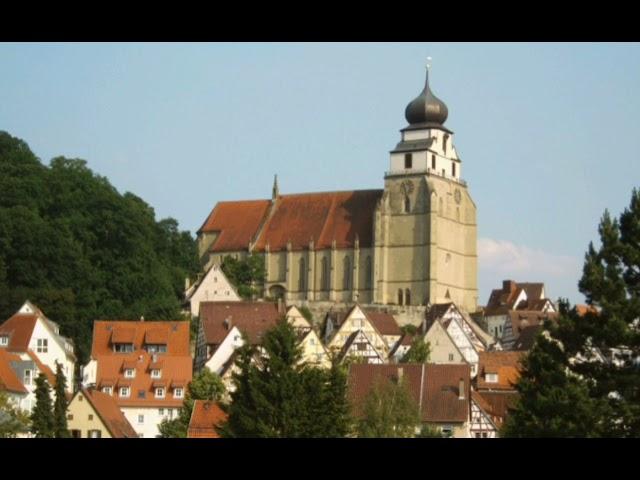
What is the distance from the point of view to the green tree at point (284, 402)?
3119 centimetres

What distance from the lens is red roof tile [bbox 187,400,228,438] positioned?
44500 millimetres

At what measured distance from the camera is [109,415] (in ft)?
182

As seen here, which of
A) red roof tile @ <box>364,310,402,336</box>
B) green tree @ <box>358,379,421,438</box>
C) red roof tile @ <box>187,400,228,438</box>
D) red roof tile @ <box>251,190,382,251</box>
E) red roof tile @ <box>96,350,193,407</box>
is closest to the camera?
green tree @ <box>358,379,421,438</box>

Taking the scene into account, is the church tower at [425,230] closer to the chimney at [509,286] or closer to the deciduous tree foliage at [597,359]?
the chimney at [509,286]

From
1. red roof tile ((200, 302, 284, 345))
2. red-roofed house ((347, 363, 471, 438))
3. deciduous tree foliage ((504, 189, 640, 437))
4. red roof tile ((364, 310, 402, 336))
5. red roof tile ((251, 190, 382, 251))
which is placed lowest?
deciduous tree foliage ((504, 189, 640, 437))

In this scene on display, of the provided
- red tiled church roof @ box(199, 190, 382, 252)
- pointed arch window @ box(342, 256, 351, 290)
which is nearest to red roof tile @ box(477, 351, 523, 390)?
pointed arch window @ box(342, 256, 351, 290)

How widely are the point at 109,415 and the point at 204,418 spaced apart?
9.61m

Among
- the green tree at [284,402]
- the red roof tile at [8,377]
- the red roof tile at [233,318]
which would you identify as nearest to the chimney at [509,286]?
the red roof tile at [233,318]

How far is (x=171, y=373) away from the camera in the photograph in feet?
224

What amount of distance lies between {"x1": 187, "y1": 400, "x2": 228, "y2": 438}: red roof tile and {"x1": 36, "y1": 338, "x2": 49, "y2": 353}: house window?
2483 centimetres

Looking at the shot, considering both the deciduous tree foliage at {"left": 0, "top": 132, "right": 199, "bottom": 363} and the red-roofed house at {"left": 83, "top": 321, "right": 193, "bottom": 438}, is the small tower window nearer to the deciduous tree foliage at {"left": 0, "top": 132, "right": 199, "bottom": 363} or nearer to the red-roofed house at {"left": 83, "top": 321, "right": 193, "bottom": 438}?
the deciduous tree foliage at {"left": 0, "top": 132, "right": 199, "bottom": 363}

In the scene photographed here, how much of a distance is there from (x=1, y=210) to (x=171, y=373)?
2968cm
